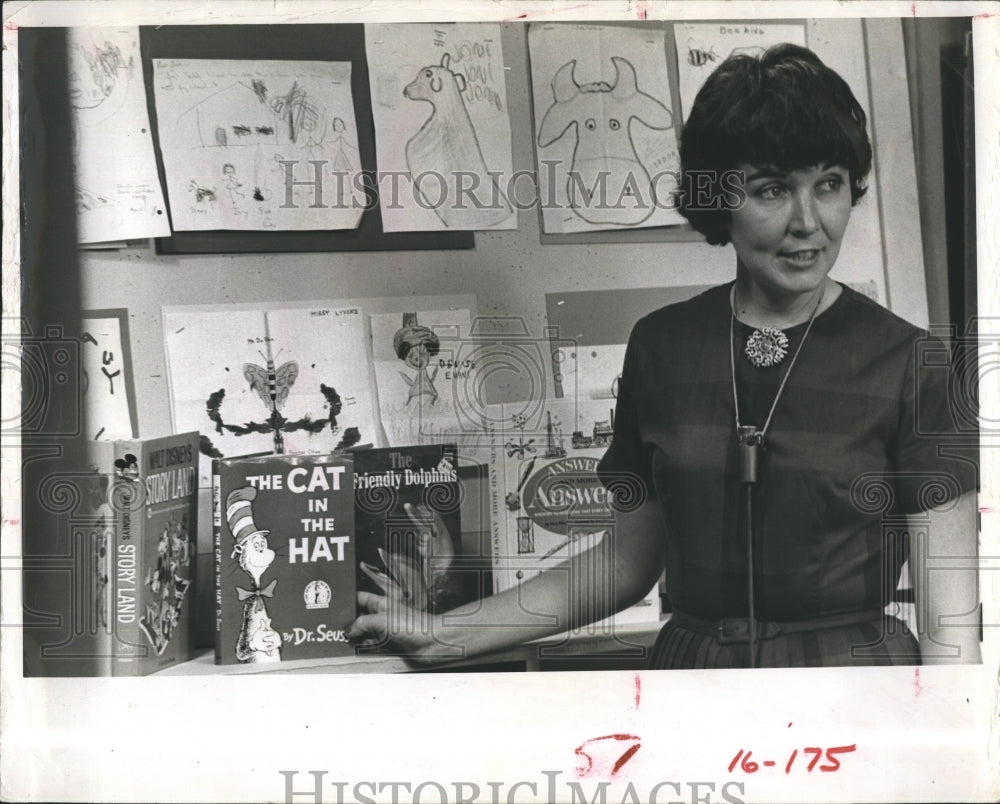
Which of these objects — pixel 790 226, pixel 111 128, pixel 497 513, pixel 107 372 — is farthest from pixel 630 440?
pixel 111 128

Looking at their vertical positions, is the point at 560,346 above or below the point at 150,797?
above

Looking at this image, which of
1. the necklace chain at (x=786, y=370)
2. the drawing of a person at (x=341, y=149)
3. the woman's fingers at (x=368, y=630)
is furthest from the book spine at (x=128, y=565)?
the necklace chain at (x=786, y=370)

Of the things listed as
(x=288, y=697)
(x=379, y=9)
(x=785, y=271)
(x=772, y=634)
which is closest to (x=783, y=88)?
(x=785, y=271)

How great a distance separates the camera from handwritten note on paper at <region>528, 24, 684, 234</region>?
2.47 meters

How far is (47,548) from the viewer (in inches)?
98.7

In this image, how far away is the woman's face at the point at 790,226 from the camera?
8.02 feet

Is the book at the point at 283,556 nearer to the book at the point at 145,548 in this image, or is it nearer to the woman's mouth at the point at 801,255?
the book at the point at 145,548

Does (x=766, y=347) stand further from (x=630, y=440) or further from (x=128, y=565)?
(x=128, y=565)

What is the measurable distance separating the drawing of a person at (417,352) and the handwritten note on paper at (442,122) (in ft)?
0.74

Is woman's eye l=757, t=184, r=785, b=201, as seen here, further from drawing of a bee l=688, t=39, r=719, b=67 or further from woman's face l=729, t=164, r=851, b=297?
drawing of a bee l=688, t=39, r=719, b=67

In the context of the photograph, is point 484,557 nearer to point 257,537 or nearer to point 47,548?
point 257,537

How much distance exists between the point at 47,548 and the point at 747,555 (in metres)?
1.57

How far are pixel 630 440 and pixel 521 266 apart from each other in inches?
18.2

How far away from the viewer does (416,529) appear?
2.49 meters
